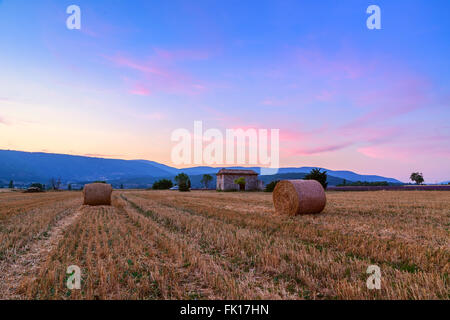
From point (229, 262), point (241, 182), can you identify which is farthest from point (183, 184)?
point (229, 262)

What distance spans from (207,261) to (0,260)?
4.69 m

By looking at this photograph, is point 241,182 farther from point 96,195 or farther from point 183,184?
point 96,195

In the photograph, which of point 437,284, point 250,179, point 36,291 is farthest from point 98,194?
point 250,179

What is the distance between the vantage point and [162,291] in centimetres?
389

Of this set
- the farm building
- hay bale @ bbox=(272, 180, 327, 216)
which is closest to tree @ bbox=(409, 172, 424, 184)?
the farm building

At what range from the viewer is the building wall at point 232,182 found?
5612 cm

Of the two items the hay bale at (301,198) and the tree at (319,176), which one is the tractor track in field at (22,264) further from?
the tree at (319,176)

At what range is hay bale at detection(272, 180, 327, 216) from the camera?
1215 centimetres

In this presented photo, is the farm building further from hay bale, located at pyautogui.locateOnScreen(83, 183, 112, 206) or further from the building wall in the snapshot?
hay bale, located at pyautogui.locateOnScreen(83, 183, 112, 206)

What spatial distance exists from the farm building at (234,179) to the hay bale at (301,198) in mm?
42691

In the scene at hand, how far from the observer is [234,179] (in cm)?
5762

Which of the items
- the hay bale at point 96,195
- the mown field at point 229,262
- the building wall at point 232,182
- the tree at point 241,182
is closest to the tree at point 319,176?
the tree at point 241,182
